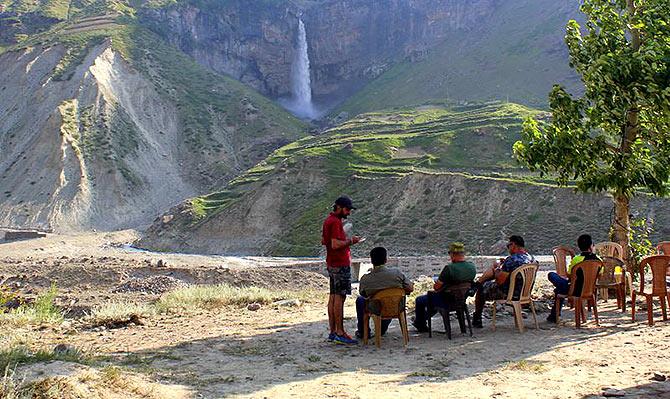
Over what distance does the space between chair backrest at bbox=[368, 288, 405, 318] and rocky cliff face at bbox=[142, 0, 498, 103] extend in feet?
358

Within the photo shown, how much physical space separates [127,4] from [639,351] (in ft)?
404

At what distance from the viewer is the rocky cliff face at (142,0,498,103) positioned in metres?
119

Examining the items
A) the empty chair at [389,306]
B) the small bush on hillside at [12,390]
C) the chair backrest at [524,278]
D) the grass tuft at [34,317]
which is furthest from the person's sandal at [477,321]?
the grass tuft at [34,317]

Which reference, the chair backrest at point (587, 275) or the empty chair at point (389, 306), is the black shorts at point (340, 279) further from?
the chair backrest at point (587, 275)

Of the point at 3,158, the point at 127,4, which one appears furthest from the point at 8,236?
the point at 127,4

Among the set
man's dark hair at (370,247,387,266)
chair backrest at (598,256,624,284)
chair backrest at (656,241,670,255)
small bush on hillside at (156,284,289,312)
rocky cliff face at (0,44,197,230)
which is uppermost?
rocky cliff face at (0,44,197,230)

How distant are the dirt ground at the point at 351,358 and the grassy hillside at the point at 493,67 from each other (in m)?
67.3

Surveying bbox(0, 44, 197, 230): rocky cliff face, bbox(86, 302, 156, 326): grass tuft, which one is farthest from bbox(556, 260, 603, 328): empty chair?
bbox(0, 44, 197, 230): rocky cliff face

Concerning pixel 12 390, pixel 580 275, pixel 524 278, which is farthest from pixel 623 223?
pixel 12 390

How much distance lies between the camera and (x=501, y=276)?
9.62 meters

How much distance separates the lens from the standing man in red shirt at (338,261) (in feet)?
30.2

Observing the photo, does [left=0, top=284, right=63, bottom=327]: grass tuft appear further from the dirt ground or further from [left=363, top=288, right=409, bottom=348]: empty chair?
[left=363, top=288, right=409, bottom=348]: empty chair

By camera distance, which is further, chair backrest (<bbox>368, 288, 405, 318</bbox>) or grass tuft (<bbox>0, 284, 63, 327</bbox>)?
grass tuft (<bbox>0, 284, 63, 327</bbox>)

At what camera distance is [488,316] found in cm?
1119
